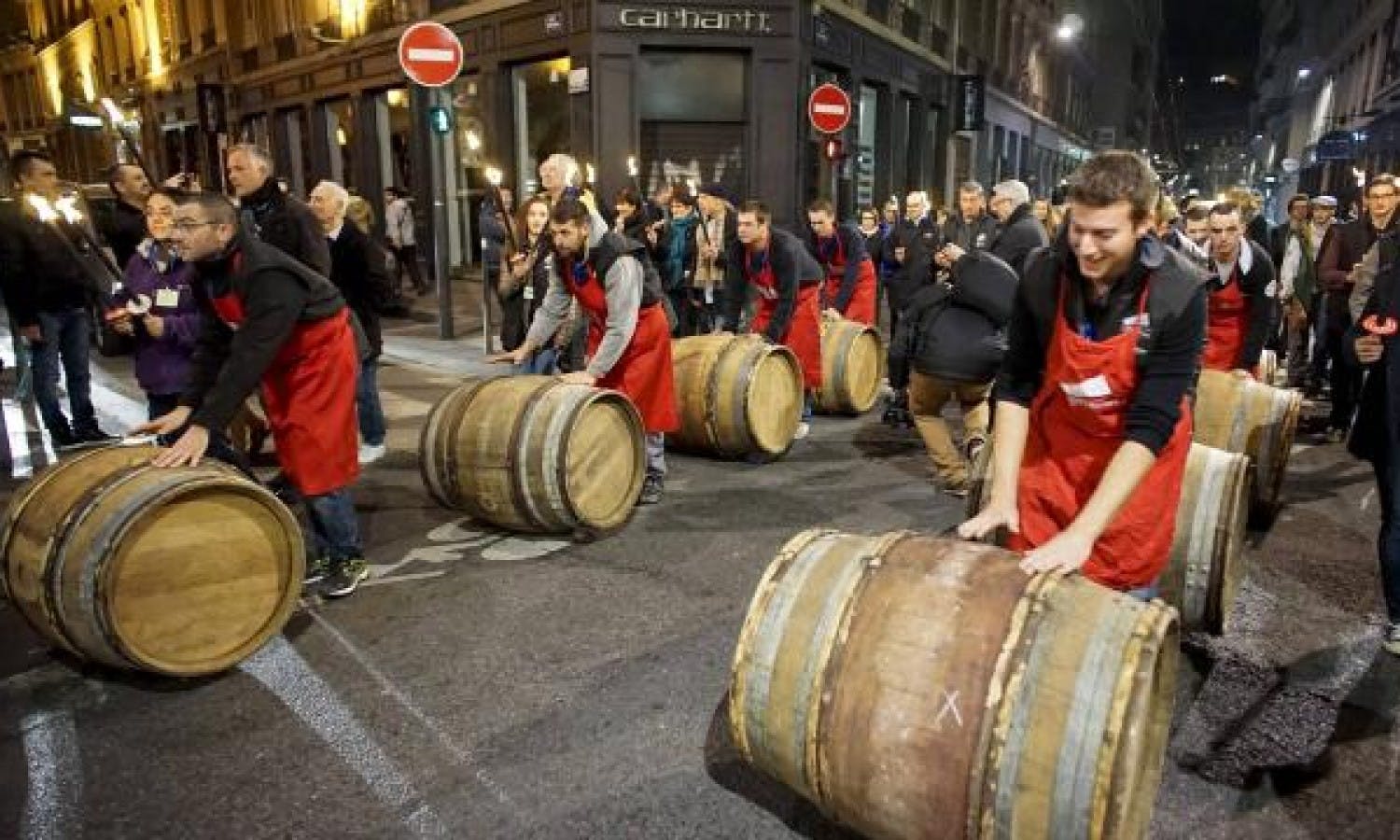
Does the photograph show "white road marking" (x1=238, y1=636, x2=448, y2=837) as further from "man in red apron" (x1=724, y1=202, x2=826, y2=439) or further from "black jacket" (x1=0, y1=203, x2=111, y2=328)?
"black jacket" (x1=0, y1=203, x2=111, y2=328)

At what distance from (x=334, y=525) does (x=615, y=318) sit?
Answer: 1.79 meters

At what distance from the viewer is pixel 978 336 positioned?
5508mm

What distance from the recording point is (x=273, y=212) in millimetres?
5551

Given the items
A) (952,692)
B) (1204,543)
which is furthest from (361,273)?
(952,692)

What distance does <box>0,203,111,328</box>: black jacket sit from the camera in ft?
22.0

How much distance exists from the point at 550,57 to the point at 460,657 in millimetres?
13241

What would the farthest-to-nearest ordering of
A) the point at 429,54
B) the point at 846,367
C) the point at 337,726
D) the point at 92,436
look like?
the point at 429,54 → the point at 846,367 → the point at 92,436 → the point at 337,726

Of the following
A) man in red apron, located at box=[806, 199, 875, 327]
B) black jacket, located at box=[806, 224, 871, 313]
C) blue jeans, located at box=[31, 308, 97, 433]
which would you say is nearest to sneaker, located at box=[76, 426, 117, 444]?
blue jeans, located at box=[31, 308, 97, 433]

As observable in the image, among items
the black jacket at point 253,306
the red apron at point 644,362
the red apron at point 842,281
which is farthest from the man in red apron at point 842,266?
the black jacket at point 253,306

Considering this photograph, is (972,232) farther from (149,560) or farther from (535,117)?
(535,117)

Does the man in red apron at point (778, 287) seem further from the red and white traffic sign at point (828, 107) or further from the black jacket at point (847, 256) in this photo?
the red and white traffic sign at point (828, 107)

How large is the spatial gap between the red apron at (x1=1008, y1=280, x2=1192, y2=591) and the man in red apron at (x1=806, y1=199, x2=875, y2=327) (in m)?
5.34

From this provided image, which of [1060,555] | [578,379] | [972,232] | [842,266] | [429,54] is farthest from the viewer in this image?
[429,54]

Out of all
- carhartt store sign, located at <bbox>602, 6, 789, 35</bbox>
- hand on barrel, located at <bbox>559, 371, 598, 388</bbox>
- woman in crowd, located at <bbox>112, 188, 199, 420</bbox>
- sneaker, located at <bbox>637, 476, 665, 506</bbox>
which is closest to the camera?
hand on barrel, located at <bbox>559, 371, 598, 388</bbox>
